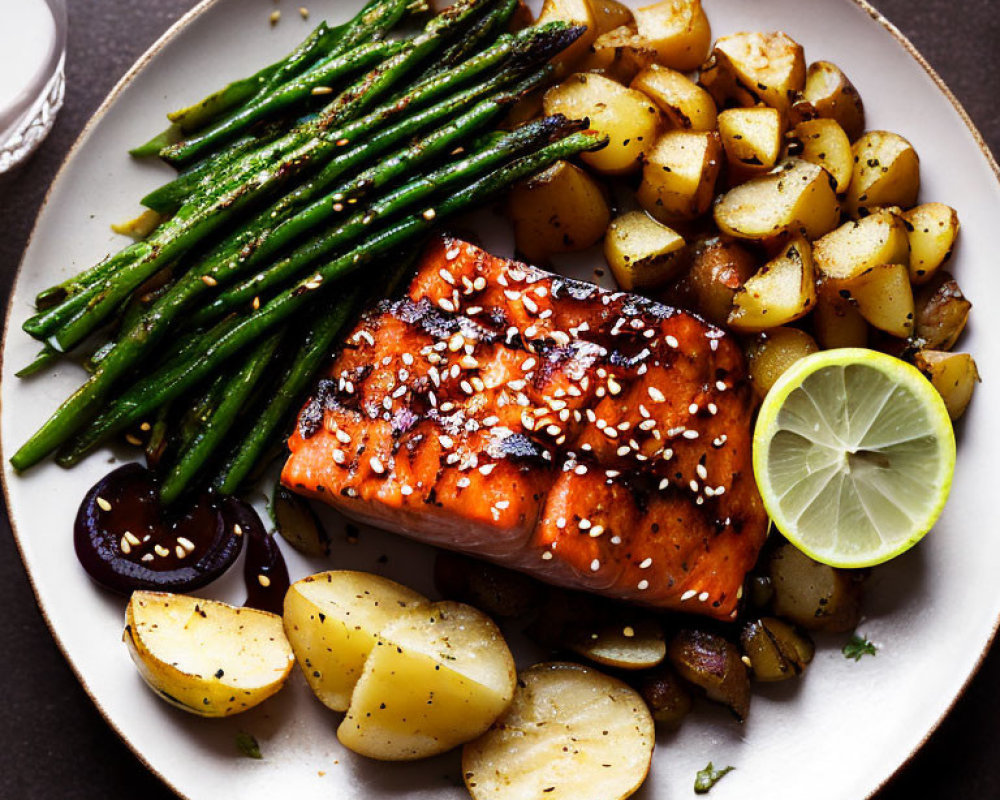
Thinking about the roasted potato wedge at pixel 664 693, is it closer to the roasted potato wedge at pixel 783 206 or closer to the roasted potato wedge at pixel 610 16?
the roasted potato wedge at pixel 783 206

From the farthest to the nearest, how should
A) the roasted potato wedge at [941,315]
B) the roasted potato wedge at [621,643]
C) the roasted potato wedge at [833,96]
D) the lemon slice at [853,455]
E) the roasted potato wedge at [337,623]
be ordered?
1. the roasted potato wedge at [833,96]
2. the roasted potato wedge at [941,315]
3. the roasted potato wedge at [621,643]
4. the roasted potato wedge at [337,623]
5. the lemon slice at [853,455]

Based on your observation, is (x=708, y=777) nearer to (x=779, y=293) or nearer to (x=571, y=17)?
(x=779, y=293)

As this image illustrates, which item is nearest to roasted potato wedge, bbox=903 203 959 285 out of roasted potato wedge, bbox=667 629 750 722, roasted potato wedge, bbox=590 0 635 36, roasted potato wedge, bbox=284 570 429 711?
roasted potato wedge, bbox=590 0 635 36

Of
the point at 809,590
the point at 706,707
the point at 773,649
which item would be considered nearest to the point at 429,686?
the point at 706,707

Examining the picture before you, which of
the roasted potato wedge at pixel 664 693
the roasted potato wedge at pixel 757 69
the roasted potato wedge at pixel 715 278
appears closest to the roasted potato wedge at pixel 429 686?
the roasted potato wedge at pixel 664 693

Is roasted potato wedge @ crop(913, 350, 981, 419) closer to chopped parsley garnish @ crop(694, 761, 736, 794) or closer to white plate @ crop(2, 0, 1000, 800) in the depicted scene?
white plate @ crop(2, 0, 1000, 800)

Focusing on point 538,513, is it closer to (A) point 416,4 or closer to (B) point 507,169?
(B) point 507,169

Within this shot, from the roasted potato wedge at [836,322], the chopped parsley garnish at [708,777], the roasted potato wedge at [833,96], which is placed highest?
the roasted potato wedge at [833,96]
